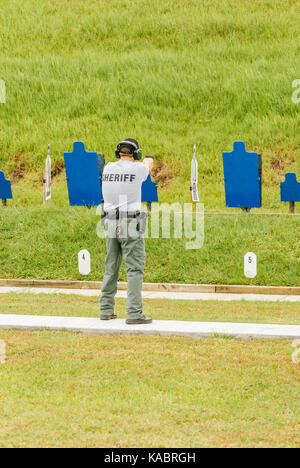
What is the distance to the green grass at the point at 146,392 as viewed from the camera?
18.8ft

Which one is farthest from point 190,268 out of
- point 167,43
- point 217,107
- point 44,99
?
point 167,43

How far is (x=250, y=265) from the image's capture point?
49.7 ft

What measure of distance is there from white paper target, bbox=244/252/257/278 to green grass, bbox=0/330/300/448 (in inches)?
266

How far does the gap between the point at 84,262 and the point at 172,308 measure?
428 cm

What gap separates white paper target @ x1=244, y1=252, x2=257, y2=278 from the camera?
15117 millimetres

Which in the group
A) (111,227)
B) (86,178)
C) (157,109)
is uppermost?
(157,109)

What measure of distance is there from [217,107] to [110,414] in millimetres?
21995

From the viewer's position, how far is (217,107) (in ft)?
89.5

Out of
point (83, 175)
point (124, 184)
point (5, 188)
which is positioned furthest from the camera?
point (5, 188)

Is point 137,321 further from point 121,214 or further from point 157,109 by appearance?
point 157,109

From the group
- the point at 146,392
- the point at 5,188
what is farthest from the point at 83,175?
the point at 146,392

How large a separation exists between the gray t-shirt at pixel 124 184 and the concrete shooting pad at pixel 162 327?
4.51 feet

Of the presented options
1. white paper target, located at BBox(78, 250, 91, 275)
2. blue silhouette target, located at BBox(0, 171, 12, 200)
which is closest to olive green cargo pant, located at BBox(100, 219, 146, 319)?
white paper target, located at BBox(78, 250, 91, 275)
